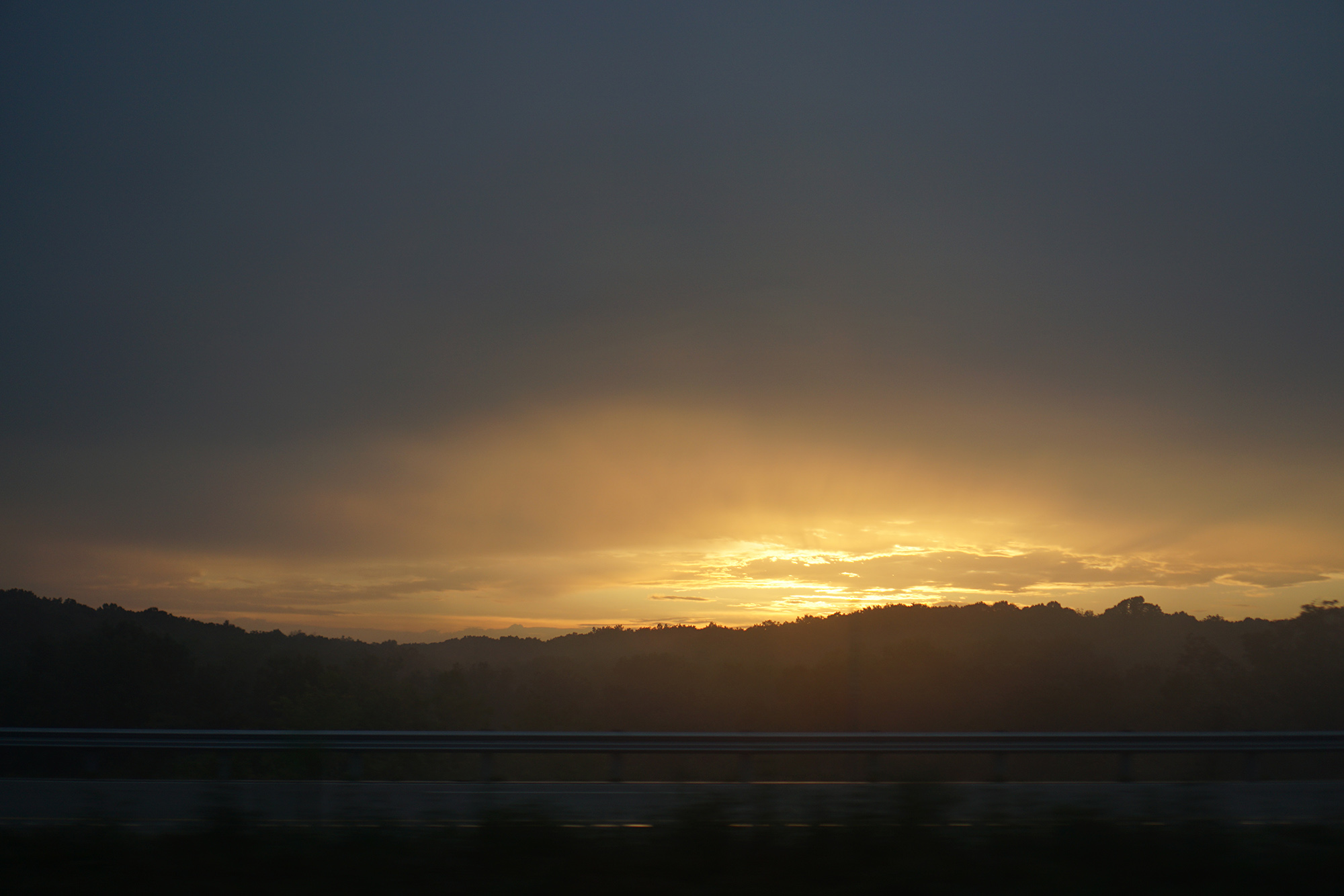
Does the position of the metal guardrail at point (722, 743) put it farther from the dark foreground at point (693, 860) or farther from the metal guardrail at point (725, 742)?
the dark foreground at point (693, 860)

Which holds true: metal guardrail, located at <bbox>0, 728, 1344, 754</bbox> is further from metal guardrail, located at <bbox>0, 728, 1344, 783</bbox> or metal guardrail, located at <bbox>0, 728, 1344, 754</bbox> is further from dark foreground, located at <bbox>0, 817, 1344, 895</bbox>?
dark foreground, located at <bbox>0, 817, 1344, 895</bbox>

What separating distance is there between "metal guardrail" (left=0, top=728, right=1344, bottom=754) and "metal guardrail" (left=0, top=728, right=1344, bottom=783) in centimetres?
1

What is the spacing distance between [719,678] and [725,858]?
40215 millimetres

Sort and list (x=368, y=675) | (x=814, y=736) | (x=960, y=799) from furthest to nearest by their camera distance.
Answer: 1. (x=368, y=675)
2. (x=814, y=736)
3. (x=960, y=799)

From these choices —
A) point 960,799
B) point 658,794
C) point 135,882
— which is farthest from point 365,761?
point 960,799

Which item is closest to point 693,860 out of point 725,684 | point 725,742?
point 725,742

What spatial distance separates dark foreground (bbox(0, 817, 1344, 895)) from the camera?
5973mm

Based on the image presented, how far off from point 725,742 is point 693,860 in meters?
8.16

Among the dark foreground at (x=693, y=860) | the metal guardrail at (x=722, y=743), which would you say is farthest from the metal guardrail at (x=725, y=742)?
the dark foreground at (x=693, y=860)

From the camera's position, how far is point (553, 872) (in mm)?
6117

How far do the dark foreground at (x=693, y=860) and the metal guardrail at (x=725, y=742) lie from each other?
24.7 ft

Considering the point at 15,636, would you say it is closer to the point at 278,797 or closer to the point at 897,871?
the point at 278,797

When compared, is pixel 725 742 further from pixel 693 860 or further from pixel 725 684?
pixel 725 684

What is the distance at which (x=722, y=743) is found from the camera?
14273mm
